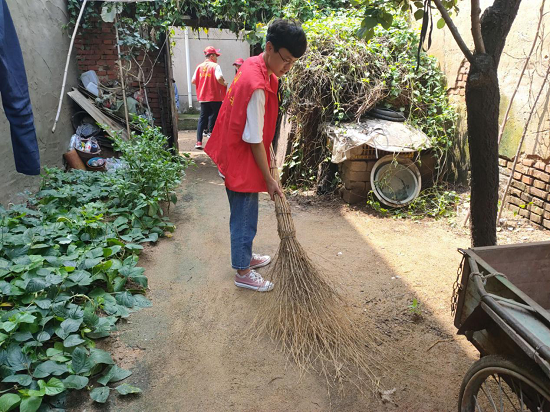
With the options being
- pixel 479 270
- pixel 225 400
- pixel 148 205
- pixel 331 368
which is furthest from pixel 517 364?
pixel 148 205

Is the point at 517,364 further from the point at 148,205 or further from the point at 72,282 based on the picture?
the point at 148,205

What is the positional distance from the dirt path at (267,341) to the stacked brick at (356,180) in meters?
0.43

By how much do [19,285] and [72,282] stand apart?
295 millimetres

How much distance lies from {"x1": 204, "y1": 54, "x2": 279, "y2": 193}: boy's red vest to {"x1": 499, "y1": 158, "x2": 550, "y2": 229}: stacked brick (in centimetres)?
293

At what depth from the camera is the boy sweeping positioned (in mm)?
2338

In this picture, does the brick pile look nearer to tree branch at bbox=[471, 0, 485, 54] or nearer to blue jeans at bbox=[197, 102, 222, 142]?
tree branch at bbox=[471, 0, 485, 54]

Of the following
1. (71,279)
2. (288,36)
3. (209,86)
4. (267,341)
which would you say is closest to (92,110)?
(209,86)

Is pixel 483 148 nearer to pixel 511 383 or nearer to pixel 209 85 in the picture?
pixel 511 383

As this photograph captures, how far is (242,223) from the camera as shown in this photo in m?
2.81

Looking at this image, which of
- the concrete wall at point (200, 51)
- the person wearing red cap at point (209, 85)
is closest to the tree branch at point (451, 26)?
the person wearing red cap at point (209, 85)

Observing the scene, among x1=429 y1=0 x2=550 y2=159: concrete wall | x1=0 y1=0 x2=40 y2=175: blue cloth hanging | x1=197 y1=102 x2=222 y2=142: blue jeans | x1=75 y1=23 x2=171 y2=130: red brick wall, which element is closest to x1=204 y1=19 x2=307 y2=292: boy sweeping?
x1=0 y1=0 x2=40 y2=175: blue cloth hanging

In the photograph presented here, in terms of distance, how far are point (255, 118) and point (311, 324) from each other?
1316 millimetres

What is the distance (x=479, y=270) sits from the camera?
1719 mm

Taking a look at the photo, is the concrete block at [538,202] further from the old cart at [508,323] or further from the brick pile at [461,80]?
the old cart at [508,323]
